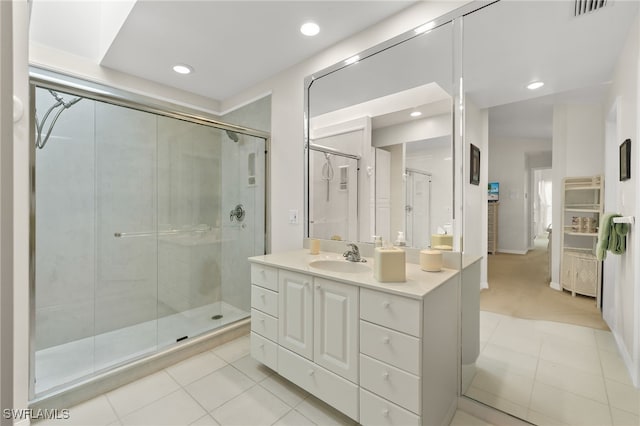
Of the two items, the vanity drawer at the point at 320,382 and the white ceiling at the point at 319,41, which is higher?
the white ceiling at the point at 319,41

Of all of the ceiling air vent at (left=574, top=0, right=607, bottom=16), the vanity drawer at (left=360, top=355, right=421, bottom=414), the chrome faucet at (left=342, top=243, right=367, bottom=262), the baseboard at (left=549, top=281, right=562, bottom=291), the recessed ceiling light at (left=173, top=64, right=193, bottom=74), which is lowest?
the vanity drawer at (left=360, top=355, right=421, bottom=414)

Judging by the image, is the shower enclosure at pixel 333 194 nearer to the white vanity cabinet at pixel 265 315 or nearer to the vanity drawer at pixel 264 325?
the white vanity cabinet at pixel 265 315

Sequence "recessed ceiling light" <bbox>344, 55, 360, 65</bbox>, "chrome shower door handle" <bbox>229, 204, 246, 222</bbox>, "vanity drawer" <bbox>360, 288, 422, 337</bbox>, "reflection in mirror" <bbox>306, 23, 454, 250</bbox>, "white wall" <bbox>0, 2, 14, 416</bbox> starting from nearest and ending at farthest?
"white wall" <bbox>0, 2, 14, 416</bbox>
"vanity drawer" <bbox>360, 288, 422, 337</bbox>
"reflection in mirror" <bbox>306, 23, 454, 250</bbox>
"recessed ceiling light" <bbox>344, 55, 360, 65</bbox>
"chrome shower door handle" <bbox>229, 204, 246, 222</bbox>

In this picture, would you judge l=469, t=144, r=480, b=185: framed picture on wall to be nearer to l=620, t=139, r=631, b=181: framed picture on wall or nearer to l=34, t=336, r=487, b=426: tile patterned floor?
l=620, t=139, r=631, b=181: framed picture on wall

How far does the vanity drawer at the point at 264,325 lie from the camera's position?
5.76 ft

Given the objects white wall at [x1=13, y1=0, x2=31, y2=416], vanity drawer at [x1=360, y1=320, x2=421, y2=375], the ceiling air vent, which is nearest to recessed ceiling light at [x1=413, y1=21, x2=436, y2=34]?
the ceiling air vent

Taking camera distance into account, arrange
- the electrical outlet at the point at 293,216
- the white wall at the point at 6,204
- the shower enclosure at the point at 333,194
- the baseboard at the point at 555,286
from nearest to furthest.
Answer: the white wall at the point at 6,204 < the baseboard at the point at 555,286 < the shower enclosure at the point at 333,194 < the electrical outlet at the point at 293,216

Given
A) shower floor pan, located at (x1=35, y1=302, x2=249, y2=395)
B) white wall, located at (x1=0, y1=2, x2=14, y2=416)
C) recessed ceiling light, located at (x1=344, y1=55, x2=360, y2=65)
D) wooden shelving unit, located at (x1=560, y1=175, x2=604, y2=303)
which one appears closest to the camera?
white wall, located at (x1=0, y1=2, x2=14, y2=416)

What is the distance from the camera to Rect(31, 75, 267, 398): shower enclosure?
6.84 feet

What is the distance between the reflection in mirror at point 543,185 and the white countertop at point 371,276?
1.06 feet

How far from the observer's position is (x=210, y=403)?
1.61 m

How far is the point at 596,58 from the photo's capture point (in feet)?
4.04

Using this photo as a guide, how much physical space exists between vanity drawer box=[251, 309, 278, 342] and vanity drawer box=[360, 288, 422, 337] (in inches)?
26.9

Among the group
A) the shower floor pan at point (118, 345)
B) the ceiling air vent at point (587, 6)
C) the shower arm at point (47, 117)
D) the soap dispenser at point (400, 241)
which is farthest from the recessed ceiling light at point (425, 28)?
the shower floor pan at point (118, 345)
